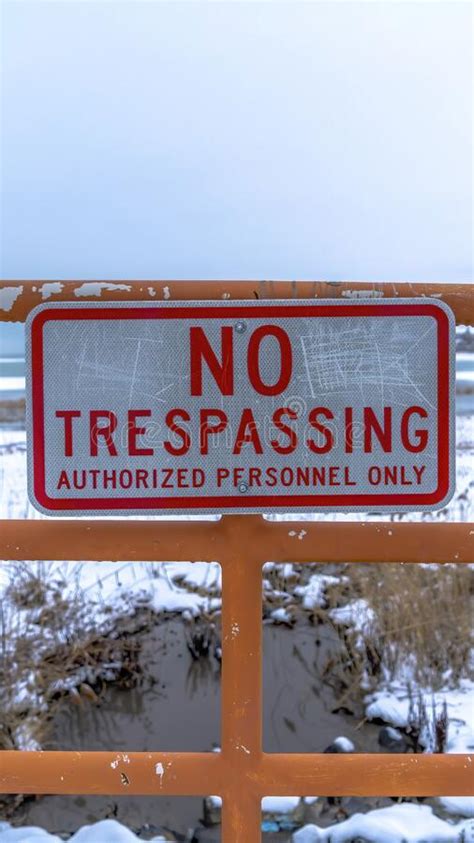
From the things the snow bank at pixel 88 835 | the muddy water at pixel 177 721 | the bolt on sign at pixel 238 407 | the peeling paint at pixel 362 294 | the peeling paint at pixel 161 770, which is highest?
the peeling paint at pixel 362 294

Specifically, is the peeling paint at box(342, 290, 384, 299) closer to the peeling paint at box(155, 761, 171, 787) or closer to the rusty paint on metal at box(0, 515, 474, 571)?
the rusty paint on metal at box(0, 515, 474, 571)

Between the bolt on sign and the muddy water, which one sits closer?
the bolt on sign

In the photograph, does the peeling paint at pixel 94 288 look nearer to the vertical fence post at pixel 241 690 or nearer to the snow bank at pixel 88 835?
the vertical fence post at pixel 241 690

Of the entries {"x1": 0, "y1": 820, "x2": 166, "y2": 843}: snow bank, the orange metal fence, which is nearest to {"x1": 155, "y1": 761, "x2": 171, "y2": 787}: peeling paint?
the orange metal fence

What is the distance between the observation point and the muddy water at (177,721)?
7.52 feet

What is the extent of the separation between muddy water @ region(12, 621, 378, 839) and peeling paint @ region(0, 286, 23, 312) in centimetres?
196

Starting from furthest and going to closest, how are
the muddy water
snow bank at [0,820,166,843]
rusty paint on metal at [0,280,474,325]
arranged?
the muddy water
snow bank at [0,820,166,843]
rusty paint on metal at [0,280,474,325]

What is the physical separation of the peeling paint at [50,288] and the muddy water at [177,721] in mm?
1970

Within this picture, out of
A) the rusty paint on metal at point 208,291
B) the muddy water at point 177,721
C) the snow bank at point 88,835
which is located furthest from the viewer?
the muddy water at point 177,721

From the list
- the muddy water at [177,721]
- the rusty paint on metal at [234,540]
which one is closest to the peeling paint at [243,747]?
the rusty paint on metal at [234,540]

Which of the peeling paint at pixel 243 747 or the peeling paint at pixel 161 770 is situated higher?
the peeling paint at pixel 243 747

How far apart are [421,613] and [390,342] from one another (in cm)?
249

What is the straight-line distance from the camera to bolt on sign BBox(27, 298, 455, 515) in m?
0.93

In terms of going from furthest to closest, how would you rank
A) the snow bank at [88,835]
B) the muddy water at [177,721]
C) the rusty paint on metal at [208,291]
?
the muddy water at [177,721] < the snow bank at [88,835] < the rusty paint on metal at [208,291]
